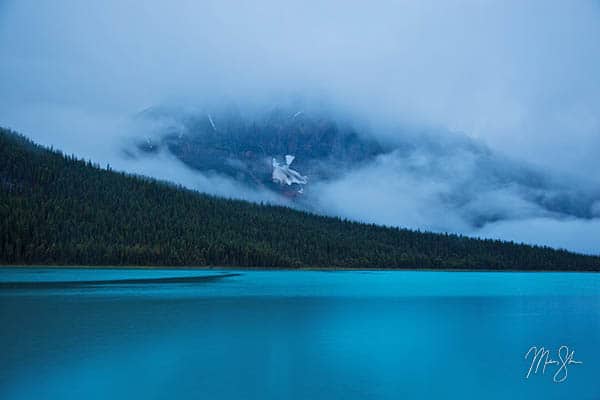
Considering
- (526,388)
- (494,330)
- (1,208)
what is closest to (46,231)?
(1,208)

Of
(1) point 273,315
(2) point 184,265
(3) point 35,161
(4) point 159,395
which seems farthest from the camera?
(3) point 35,161

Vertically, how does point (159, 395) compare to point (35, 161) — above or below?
below

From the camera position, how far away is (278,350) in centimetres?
3797

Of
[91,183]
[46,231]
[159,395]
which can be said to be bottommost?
[159,395]

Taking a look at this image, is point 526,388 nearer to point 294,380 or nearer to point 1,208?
point 294,380

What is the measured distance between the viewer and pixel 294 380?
29672 millimetres

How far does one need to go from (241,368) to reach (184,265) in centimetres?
13877

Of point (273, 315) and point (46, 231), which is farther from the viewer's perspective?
point (46, 231)

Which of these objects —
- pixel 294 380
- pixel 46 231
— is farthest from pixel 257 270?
pixel 294 380

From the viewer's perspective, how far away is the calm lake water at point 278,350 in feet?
91.4

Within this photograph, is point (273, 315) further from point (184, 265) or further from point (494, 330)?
point (184, 265)

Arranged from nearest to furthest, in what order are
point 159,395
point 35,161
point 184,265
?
1. point 159,395
2. point 184,265
3. point 35,161

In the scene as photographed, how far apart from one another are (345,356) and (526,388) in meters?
11.2

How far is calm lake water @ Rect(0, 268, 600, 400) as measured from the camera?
91.4 ft
